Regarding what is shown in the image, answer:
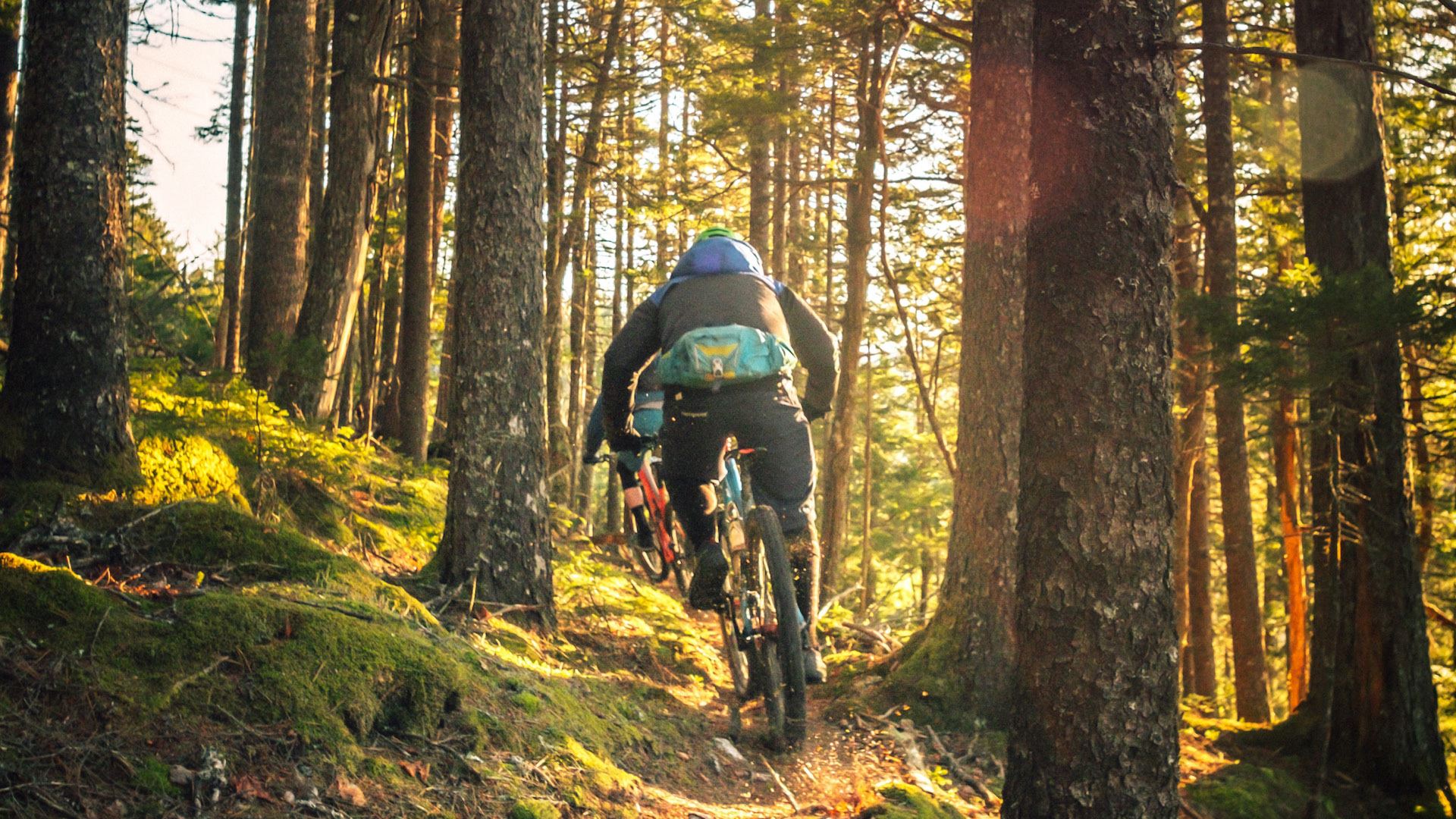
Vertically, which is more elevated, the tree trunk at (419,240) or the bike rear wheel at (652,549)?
the tree trunk at (419,240)

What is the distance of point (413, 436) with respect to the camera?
39.8 feet

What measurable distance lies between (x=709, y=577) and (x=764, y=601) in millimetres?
374

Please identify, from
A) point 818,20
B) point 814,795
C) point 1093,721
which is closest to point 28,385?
point 814,795

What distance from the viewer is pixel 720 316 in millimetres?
4871

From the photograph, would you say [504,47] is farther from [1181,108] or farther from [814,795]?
[1181,108]

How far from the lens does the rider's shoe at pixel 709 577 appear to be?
521cm

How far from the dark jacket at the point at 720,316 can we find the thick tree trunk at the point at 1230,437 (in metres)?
7.45

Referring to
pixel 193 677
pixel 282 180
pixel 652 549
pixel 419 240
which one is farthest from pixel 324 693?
pixel 419 240

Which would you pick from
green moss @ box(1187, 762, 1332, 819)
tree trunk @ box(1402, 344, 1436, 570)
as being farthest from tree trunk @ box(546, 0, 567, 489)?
tree trunk @ box(1402, 344, 1436, 570)

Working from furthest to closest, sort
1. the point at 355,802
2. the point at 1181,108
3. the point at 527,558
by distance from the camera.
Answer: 1. the point at 1181,108
2. the point at 527,558
3. the point at 355,802

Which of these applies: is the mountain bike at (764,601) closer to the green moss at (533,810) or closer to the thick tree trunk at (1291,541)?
the green moss at (533,810)

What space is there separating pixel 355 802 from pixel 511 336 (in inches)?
129

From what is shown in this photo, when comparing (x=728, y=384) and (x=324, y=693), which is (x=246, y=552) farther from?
(x=728, y=384)

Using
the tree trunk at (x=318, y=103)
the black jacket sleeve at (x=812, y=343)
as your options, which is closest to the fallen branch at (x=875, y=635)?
the black jacket sleeve at (x=812, y=343)
